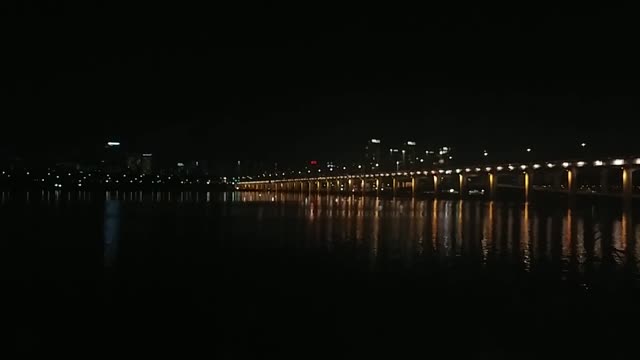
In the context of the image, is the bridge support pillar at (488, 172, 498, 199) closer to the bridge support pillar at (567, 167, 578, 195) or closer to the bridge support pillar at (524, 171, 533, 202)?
the bridge support pillar at (524, 171, 533, 202)

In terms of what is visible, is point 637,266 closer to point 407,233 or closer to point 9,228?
point 407,233

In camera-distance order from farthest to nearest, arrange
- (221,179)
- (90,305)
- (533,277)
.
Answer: (221,179)
(533,277)
(90,305)

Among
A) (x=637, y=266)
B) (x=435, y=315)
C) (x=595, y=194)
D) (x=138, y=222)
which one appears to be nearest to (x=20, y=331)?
(x=435, y=315)

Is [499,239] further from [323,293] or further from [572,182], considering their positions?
[572,182]

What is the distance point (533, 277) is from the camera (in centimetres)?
1477

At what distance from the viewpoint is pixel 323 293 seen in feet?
41.8

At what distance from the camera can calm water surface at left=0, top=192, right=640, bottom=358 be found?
9.29 metres

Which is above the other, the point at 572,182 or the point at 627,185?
the point at 572,182

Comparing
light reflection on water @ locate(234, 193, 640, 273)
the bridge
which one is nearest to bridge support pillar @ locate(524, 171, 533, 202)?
the bridge

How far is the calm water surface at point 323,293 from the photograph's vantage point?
30.5ft

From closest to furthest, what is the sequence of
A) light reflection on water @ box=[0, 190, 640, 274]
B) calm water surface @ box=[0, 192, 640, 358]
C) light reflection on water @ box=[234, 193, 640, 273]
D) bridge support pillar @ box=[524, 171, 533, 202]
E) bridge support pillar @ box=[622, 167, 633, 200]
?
calm water surface @ box=[0, 192, 640, 358], light reflection on water @ box=[0, 190, 640, 274], light reflection on water @ box=[234, 193, 640, 273], bridge support pillar @ box=[622, 167, 633, 200], bridge support pillar @ box=[524, 171, 533, 202]

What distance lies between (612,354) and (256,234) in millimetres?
17839

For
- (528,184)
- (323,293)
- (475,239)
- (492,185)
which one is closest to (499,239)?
(475,239)

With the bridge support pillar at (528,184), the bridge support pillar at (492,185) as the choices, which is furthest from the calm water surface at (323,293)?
the bridge support pillar at (492,185)
